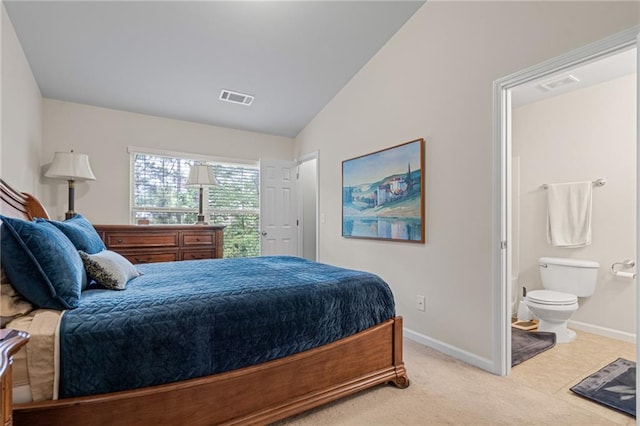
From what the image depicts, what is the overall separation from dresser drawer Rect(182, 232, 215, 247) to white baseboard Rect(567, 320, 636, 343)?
3982mm

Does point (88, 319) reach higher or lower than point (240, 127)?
lower

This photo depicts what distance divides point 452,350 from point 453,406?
0.79 meters

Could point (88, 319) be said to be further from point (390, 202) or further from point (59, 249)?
point (390, 202)

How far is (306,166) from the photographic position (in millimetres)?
5715

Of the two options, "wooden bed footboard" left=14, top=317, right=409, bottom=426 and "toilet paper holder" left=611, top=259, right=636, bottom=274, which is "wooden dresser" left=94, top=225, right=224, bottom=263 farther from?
"toilet paper holder" left=611, top=259, right=636, bottom=274

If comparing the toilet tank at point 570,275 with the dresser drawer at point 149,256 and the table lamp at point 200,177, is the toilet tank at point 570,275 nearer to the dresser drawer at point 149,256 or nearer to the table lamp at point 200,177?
the table lamp at point 200,177

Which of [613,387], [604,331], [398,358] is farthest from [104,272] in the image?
[604,331]

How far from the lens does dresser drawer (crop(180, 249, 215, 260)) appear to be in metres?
3.69

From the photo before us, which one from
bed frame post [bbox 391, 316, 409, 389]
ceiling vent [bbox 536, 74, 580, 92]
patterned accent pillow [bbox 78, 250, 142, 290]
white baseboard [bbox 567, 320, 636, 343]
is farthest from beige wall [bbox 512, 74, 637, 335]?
patterned accent pillow [bbox 78, 250, 142, 290]

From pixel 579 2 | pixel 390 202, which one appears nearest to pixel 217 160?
pixel 390 202

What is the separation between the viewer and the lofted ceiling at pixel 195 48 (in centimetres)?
256

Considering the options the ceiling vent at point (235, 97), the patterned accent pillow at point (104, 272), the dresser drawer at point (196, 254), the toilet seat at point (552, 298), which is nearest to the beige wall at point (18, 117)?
the patterned accent pillow at point (104, 272)

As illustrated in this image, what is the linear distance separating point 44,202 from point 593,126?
560cm

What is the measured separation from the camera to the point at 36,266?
1263mm
